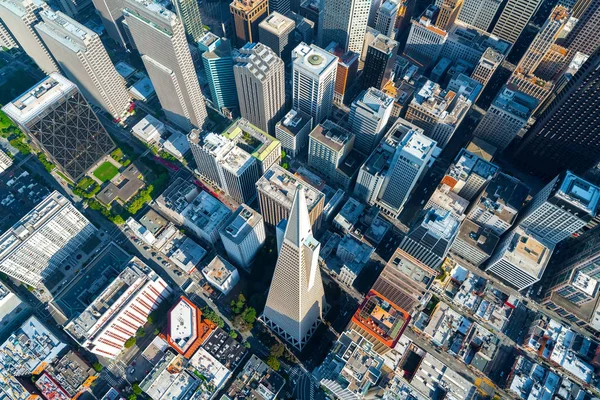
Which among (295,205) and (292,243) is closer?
(295,205)
